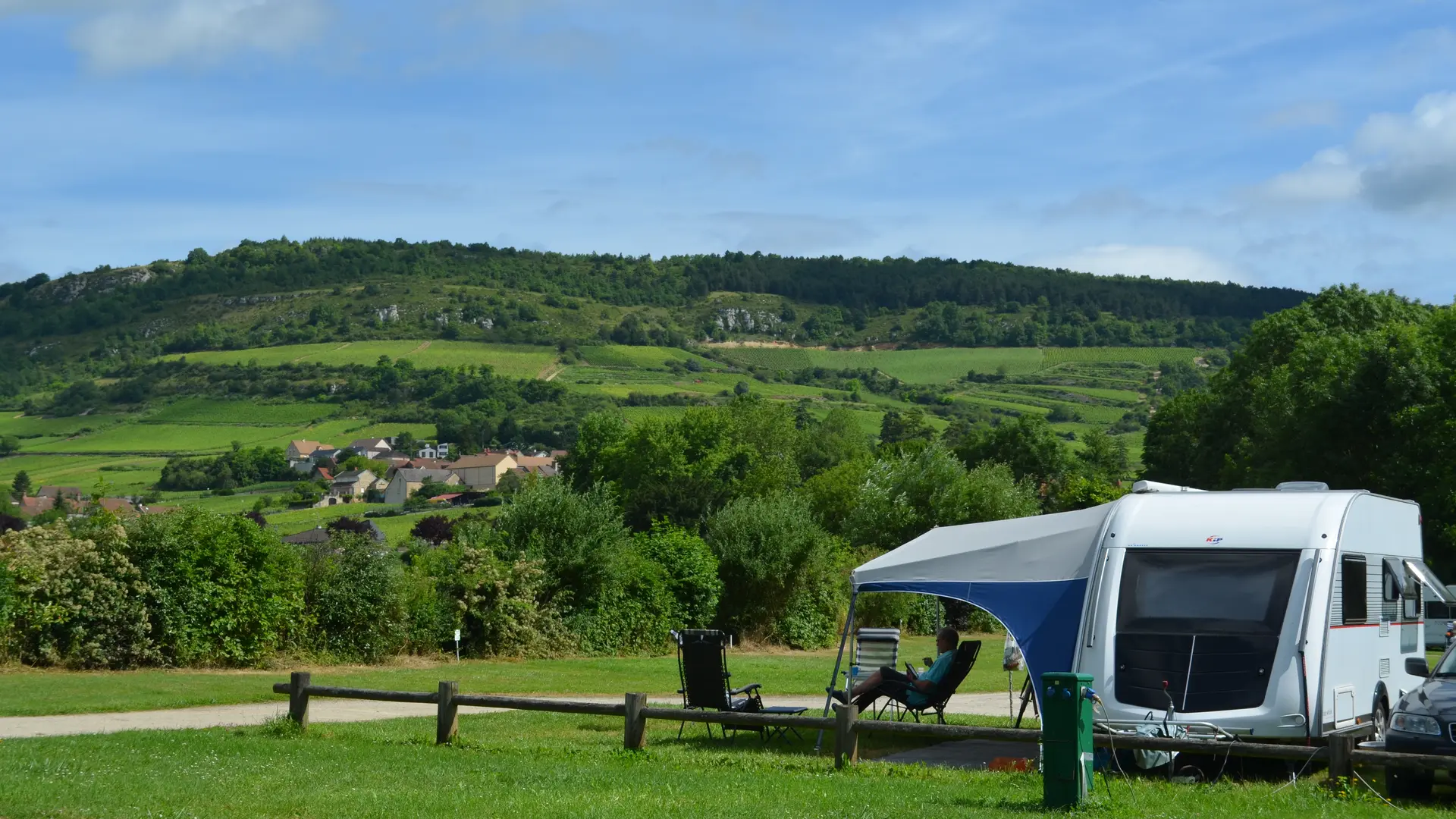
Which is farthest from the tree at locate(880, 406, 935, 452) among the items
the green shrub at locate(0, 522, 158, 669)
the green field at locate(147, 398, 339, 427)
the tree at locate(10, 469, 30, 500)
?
the green shrub at locate(0, 522, 158, 669)

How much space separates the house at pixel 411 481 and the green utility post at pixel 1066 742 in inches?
4141

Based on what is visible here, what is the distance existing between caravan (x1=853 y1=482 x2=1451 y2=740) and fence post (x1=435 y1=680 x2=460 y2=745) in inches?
179

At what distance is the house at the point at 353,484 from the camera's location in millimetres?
105938

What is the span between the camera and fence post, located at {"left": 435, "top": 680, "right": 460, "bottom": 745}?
12617 mm

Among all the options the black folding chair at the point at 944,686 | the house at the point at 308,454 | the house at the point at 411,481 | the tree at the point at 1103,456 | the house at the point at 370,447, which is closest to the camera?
the black folding chair at the point at 944,686

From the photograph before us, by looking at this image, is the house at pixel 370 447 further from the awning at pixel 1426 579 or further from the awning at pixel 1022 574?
the awning at pixel 1426 579

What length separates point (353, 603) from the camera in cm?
2341

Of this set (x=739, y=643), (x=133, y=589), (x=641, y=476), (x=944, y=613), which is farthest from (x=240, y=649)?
(x=641, y=476)

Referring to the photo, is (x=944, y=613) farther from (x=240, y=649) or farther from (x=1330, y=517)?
(x=1330, y=517)

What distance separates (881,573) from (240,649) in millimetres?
12661

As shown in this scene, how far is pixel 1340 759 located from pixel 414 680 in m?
13.9

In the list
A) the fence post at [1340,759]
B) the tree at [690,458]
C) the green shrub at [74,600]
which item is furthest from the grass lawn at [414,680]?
the tree at [690,458]

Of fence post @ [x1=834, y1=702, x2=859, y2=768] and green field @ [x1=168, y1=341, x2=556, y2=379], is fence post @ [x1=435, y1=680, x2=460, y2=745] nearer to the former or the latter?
fence post @ [x1=834, y1=702, x2=859, y2=768]

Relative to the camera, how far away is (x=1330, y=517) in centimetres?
1211
